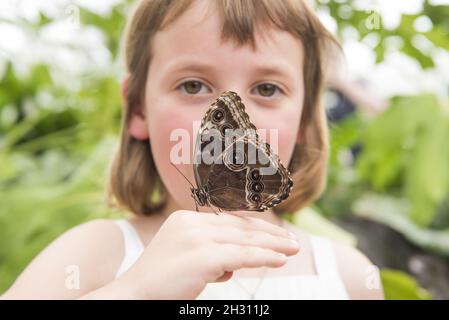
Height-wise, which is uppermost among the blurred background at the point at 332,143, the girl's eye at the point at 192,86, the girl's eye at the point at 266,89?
the girl's eye at the point at 192,86

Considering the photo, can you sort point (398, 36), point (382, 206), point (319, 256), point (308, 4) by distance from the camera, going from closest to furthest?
point (308, 4) → point (319, 256) → point (398, 36) → point (382, 206)

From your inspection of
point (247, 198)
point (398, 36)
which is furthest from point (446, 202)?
point (247, 198)

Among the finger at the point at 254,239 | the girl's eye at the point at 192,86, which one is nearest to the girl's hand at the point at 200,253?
the finger at the point at 254,239

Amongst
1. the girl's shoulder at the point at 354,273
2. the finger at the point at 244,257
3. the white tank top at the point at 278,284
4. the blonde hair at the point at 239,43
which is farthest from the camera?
the girl's shoulder at the point at 354,273

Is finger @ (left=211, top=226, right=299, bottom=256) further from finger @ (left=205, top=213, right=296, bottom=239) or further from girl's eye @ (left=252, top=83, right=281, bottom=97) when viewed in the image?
girl's eye @ (left=252, top=83, right=281, bottom=97)

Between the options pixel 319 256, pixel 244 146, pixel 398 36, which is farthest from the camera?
pixel 398 36

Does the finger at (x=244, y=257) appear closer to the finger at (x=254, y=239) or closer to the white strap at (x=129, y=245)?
the finger at (x=254, y=239)

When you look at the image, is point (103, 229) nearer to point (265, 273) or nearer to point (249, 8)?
point (265, 273)

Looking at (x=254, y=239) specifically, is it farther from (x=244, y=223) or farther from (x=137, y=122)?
(x=137, y=122)
